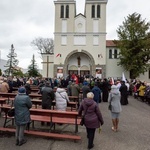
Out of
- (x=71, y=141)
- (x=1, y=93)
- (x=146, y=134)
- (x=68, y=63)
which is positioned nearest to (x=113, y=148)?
(x=71, y=141)

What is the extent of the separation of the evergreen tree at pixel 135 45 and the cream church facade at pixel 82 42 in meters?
3.46

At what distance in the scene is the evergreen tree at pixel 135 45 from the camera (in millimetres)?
34094

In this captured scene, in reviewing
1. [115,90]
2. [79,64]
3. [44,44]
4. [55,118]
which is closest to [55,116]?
[55,118]

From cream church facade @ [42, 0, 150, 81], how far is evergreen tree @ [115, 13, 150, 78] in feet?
11.4

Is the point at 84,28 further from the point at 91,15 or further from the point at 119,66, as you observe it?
the point at 119,66

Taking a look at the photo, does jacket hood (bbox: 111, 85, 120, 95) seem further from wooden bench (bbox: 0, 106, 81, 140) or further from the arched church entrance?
the arched church entrance

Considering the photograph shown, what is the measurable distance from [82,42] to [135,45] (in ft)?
31.9

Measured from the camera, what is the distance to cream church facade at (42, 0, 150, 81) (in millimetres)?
36875

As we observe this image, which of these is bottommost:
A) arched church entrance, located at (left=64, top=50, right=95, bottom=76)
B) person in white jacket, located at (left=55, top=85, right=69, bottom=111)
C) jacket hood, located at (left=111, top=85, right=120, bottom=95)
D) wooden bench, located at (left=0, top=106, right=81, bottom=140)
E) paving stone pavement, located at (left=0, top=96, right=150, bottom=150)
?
paving stone pavement, located at (left=0, top=96, right=150, bottom=150)

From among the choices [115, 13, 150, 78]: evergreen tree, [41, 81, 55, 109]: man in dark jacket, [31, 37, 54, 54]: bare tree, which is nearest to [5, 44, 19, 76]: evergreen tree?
[31, 37, 54, 54]: bare tree

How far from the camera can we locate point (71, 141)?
6293 mm

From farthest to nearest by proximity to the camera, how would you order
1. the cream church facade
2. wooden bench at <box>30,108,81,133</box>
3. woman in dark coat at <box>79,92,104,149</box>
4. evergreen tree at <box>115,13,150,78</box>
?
the cream church facade, evergreen tree at <box>115,13,150,78</box>, wooden bench at <box>30,108,81,133</box>, woman in dark coat at <box>79,92,104,149</box>

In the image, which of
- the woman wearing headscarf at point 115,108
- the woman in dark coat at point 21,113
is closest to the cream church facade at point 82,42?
the woman wearing headscarf at point 115,108

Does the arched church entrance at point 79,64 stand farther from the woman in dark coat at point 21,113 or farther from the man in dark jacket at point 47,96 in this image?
the woman in dark coat at point 21,113
